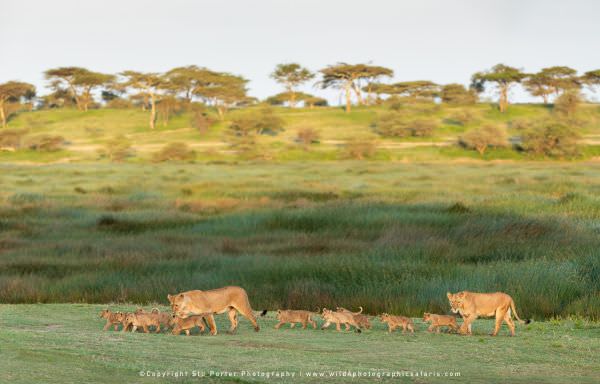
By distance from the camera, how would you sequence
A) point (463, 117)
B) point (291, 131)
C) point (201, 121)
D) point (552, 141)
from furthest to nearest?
point (463, 117) < point (201, 121) < point (291, 131) < point (552, 141)

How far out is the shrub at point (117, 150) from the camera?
352ft

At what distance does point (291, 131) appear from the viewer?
12850 cm

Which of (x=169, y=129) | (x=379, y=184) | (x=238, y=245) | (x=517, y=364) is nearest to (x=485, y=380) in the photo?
(x=517, y=364)

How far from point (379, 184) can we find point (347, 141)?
6154cm

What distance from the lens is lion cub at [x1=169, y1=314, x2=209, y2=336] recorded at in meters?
8.54

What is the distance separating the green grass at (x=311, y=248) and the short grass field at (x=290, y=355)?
4.95 meters

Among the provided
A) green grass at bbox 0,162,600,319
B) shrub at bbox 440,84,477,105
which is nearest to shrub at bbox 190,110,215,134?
shrub at bbox 440,84,477,105

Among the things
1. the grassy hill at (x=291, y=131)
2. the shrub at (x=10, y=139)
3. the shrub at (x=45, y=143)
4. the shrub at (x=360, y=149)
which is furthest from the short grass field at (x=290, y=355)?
the shrub at (x=10, y=139)

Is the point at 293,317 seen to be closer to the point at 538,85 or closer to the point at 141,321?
the point at 141,321

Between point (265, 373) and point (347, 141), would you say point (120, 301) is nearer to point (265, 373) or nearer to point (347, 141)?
point (265, 373)

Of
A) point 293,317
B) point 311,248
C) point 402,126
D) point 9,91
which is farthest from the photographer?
point 9,91

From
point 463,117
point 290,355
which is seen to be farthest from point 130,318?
point 463,117

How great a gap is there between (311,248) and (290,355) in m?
15.2

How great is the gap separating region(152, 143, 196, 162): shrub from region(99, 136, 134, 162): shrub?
486 centimetres
